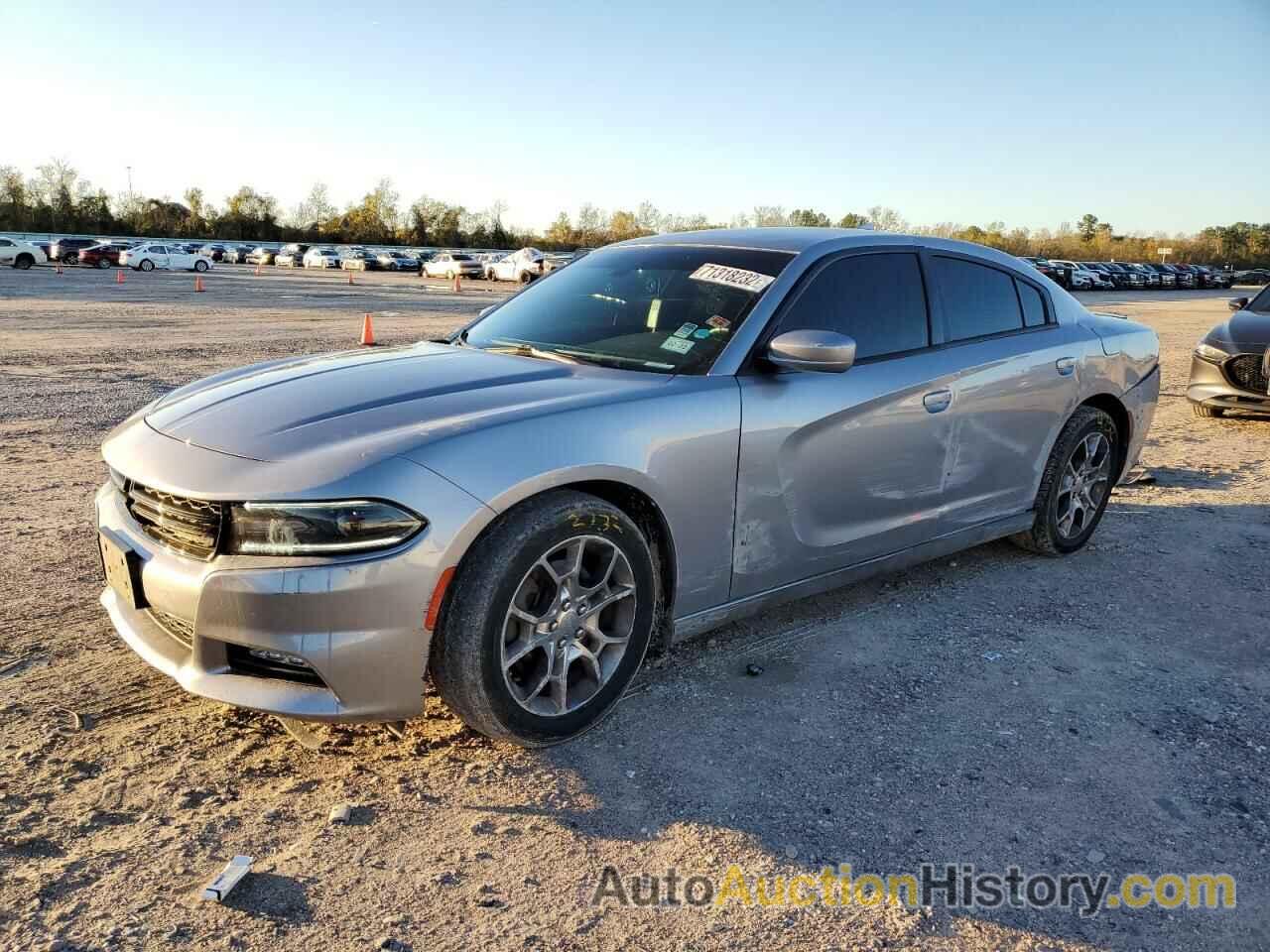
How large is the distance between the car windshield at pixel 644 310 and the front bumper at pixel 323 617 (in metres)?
1.20

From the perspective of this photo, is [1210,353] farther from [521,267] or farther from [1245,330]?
[521,267]

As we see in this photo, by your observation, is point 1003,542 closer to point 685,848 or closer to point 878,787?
point 878,787

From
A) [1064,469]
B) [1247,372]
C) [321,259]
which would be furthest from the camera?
[321,259]

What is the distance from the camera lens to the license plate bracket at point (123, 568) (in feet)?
9.77

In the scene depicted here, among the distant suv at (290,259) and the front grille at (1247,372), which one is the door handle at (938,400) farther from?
the distant suv at (290,259)

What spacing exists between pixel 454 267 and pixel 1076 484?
49111 mm

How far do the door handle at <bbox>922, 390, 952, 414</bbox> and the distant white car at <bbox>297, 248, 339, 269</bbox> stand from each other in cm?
6611

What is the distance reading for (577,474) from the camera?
3.05m

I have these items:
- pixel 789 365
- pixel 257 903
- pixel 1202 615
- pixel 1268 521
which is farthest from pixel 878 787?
pixel 1268 521

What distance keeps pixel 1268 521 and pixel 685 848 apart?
16.9 feet

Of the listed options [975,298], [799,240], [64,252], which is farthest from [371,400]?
[64,252]

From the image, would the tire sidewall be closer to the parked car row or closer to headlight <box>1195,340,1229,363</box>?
headlight <box>1195,340,1229,363</box>

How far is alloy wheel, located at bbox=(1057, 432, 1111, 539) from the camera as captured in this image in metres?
5.23

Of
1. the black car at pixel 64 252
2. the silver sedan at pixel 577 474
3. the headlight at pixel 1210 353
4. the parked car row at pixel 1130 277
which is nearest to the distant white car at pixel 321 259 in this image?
the black car at pixel 64 252
